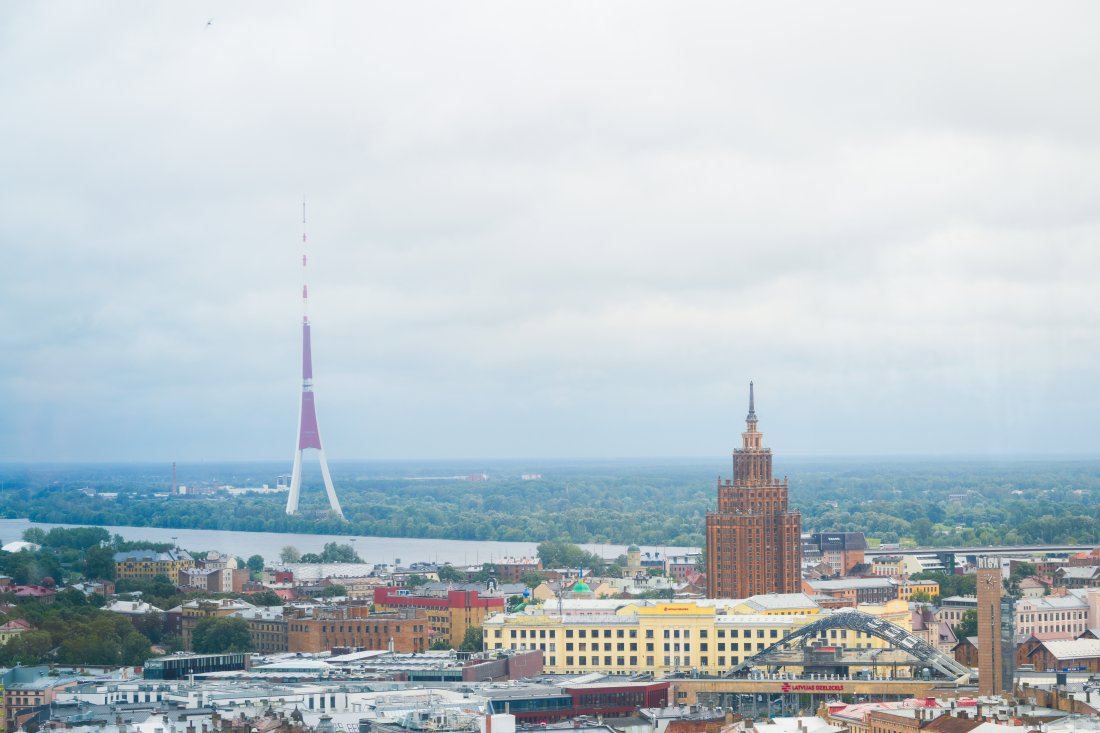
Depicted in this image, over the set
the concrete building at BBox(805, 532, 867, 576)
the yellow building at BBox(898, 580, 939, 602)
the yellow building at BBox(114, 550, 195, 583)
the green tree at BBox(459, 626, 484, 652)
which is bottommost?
the green tree at BBox(459, 626, 484, 652)

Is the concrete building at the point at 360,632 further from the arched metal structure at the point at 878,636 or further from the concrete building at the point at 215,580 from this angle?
the concrete building at the point at 215,580

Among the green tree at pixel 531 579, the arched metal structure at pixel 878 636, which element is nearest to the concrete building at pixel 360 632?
the arched metal structure at pixel 878 636

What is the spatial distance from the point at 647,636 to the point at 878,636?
11.6m

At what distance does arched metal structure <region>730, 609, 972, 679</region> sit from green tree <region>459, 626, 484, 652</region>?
17273mm

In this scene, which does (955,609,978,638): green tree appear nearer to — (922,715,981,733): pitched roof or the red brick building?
the red brick building

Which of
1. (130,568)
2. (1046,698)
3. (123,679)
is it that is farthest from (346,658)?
(130,568)

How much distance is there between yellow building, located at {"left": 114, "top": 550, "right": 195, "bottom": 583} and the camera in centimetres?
16525

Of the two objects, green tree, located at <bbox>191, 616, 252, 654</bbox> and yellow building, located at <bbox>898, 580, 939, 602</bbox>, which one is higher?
yellow building, located at <bbox>898, 580, 939, 602</bbox>

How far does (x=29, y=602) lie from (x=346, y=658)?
4250 centimetres

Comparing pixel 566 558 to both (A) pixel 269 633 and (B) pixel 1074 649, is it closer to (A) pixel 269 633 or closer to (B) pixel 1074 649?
(A) pixel 269 633

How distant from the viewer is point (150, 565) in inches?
6570

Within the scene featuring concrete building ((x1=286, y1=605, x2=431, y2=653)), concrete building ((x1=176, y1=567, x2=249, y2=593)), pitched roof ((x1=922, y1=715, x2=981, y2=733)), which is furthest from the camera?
concrete building ((x1=176, y1=567, x2=249, y2=593))

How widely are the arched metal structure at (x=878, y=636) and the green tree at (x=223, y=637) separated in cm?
2904

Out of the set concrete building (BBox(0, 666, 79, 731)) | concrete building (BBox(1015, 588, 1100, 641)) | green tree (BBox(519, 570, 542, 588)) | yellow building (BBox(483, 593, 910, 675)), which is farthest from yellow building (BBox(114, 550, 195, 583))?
concrete building (BBox(0, 666, 79, 731))
